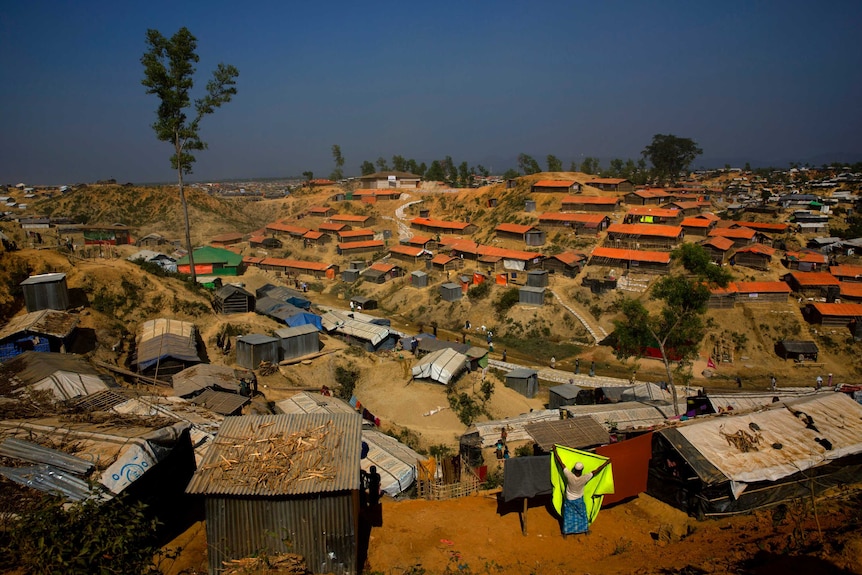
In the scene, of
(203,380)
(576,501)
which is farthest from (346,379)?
(576,501)

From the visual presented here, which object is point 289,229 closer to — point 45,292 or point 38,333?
point 45,292

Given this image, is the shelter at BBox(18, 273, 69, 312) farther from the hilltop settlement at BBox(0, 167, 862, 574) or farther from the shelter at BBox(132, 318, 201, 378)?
the shelter at BBox(132, 318, 201, 378)

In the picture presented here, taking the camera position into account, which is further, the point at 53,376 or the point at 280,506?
the point at 53,376

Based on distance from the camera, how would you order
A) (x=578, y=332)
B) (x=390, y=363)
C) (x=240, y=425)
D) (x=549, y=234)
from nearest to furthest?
1. (x=240, y=425)
2. (x=390, y=363)
3. (x=578, y=332)
4. (x=549, y=234)

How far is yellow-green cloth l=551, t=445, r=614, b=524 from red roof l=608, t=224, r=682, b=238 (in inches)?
1621

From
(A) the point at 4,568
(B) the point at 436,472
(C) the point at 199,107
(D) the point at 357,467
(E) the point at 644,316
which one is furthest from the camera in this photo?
(C) the point at 199,107

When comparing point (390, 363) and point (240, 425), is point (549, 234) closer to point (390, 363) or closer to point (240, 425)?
point (390, 363)

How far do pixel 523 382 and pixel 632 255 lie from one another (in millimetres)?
22437

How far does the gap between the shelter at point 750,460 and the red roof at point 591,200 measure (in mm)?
46044

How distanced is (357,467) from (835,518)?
35.2 feet

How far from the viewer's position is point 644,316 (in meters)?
26.3

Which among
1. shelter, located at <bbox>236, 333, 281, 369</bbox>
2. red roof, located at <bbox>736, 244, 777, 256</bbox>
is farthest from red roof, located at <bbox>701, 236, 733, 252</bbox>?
shelter, located at <bbox>236, 333, 281, 369</bbox>

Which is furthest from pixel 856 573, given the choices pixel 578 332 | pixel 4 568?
pixel 578 332

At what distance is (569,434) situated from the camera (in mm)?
14836
